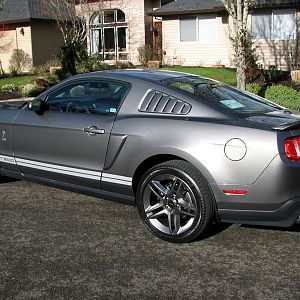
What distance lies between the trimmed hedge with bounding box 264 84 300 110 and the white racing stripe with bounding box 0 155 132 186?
7134mm

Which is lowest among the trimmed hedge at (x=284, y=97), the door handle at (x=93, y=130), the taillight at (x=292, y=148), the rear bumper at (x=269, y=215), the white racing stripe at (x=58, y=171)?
the rear bumper at (x=269, y=215)

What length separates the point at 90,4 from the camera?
1045 inches

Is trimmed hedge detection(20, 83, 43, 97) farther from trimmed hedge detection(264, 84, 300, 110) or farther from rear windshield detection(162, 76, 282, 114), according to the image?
rear windshield detection(162, 76, 282, 114)

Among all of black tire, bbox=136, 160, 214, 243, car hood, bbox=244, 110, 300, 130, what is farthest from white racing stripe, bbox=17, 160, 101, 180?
car hood, bbox=244, 110, 300, 130

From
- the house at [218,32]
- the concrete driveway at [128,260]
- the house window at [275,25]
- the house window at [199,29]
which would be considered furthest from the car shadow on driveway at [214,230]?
the house window at [199,29]

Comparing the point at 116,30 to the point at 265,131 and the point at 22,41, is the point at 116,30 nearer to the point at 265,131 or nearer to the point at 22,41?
the point at 22,41

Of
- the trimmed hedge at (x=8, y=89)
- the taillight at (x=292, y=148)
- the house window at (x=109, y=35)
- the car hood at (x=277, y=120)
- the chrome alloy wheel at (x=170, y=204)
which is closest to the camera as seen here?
the taillight at (x=292, y=148)

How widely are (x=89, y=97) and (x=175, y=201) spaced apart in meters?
1.54

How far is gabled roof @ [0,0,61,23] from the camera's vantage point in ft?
87.2

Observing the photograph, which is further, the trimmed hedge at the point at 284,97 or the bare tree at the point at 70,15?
the bare tree at the point at 70,15

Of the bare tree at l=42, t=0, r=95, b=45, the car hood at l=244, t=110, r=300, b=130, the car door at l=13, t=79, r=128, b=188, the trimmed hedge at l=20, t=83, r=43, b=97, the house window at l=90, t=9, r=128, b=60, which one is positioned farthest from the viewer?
the house window at l=90, t=9, r=128, b=60

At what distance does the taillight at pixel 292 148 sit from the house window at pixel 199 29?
20.6 meters

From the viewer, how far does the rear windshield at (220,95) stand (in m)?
4.40

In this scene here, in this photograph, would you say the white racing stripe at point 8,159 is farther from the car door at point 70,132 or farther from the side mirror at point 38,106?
the side mirror at point 38,106
